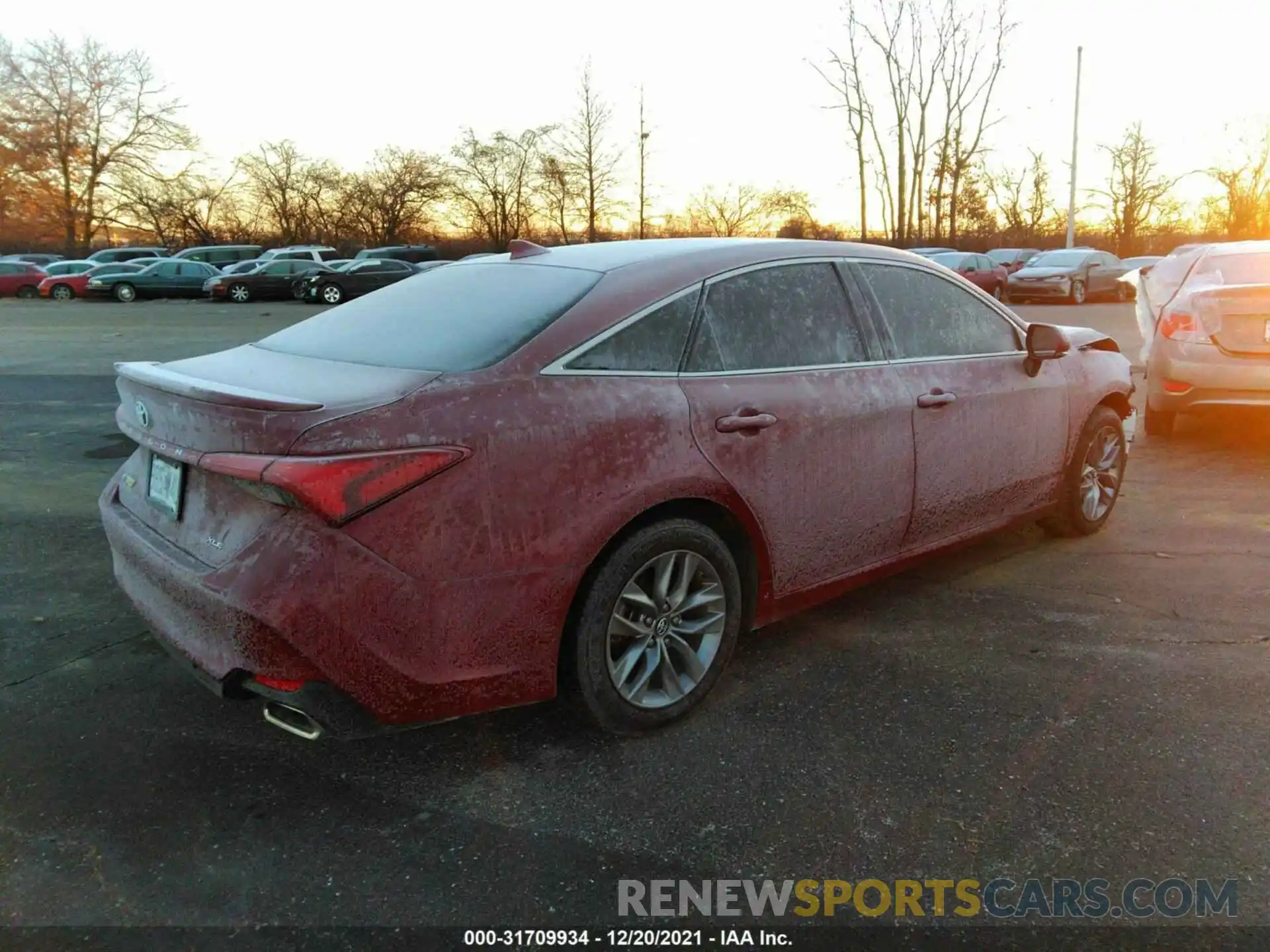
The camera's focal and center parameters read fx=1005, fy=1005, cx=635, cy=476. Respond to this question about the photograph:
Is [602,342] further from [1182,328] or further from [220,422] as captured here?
[1182,328]

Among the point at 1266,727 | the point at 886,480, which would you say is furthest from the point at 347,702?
the point at 1266,727

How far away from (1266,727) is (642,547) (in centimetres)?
211

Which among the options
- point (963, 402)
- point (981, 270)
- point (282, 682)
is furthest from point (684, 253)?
point (981, 270)

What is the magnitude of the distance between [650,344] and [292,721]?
5.00ft

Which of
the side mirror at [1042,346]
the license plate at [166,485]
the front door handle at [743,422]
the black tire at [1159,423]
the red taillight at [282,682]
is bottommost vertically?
the red taillight at [282,682]

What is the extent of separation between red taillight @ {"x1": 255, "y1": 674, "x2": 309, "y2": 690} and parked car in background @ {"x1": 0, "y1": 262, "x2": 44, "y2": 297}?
38.9m

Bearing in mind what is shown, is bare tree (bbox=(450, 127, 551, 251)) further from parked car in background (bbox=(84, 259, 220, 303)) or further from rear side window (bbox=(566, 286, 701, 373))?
rear side window (bbox=(566, 286, 701, 373))

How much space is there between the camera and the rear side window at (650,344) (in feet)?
9.98

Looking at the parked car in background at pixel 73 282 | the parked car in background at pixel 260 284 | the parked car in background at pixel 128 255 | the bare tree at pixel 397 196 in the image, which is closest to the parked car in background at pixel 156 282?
the parked car in background at pixel 73 282

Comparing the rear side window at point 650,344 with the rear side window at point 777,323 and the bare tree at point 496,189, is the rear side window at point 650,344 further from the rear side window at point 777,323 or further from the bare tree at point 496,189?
the bare tree at point 496,189

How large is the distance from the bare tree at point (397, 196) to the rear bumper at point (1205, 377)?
5346 cm

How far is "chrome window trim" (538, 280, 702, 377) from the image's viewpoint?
293cm

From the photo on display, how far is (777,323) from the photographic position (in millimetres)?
3596

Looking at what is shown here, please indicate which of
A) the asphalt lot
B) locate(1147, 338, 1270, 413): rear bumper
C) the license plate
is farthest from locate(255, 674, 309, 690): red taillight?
locate(1147, 338, 1270, 413): rear bumper
